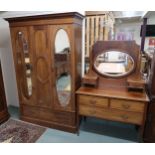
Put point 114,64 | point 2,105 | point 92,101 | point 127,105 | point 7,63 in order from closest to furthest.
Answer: point 127,105 < point 92,101 < point 114,64 < point 2,105 < point 7,63

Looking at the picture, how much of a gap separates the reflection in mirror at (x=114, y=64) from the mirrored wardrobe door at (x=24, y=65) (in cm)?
106

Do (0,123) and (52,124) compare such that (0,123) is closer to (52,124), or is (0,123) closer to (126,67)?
(52,124)

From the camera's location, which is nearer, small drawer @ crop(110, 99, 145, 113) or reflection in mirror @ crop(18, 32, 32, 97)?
small drawer @ crop(110, 99, 145, 113)

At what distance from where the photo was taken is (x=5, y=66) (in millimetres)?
2779

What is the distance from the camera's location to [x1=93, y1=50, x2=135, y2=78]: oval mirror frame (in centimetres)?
199

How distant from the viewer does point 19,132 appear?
2.23 metres

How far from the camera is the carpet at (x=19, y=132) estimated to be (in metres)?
2.07

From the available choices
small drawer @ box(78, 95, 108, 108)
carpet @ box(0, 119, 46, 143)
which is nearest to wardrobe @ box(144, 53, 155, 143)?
small drawer @ box(78, 95, 108, 108)

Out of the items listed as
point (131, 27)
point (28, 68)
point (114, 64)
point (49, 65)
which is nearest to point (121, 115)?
point (114, 64)

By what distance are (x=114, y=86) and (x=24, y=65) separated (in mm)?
1462

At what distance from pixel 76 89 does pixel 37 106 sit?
2.57ft

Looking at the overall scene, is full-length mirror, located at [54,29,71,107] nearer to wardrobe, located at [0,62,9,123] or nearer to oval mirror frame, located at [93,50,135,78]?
oval mirror frame, located at [93,50,135,78]

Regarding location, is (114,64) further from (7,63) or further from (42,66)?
(7,63)
